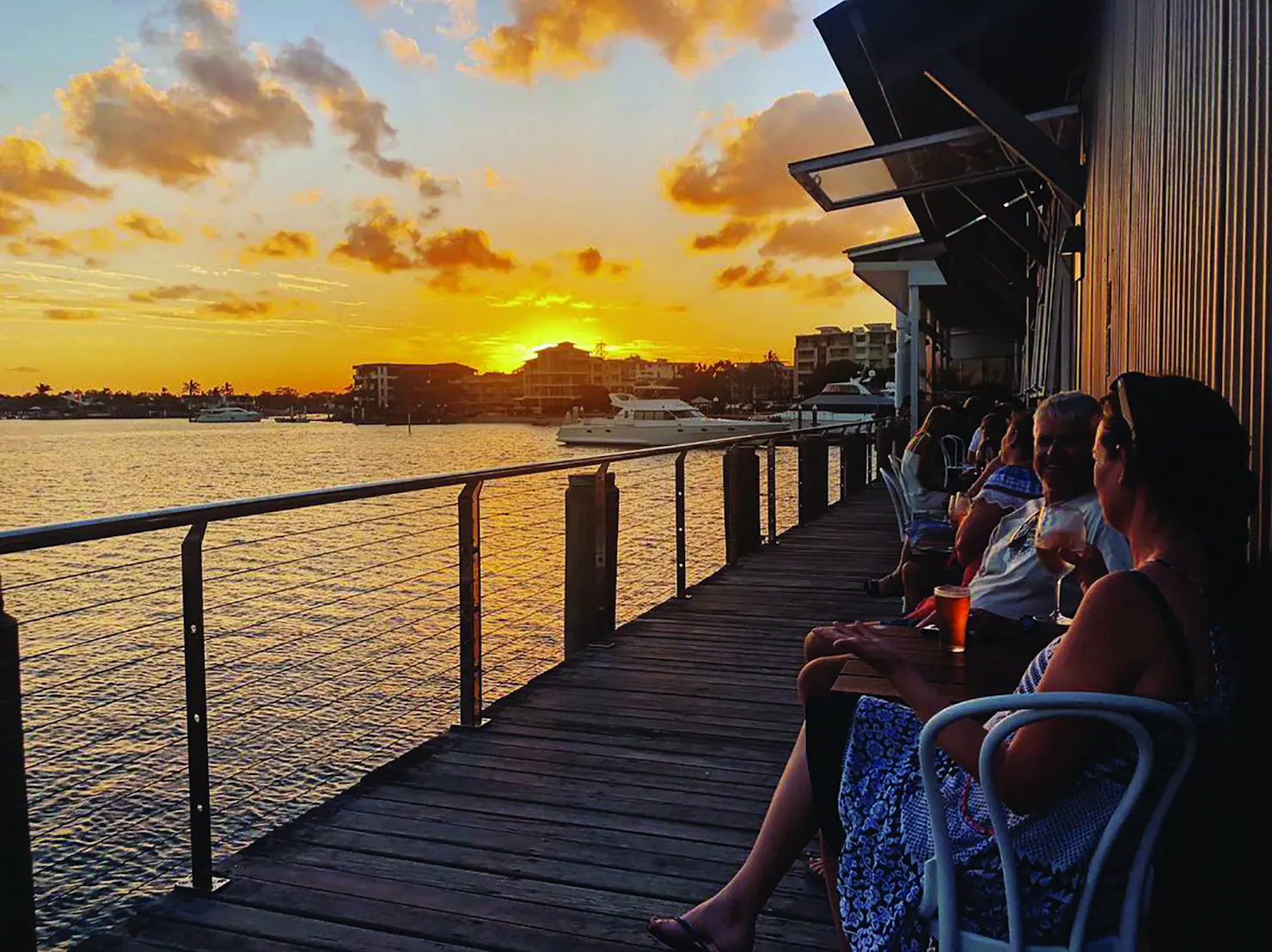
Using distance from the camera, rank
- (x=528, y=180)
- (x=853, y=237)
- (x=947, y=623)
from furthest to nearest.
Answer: (x=853, y=237), (x=528, y=180), (x=947, y=623)

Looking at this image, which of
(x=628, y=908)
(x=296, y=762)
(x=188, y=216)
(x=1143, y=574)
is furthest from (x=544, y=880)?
(x=188, y=216)

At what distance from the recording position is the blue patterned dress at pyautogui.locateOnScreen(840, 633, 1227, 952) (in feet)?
4.41

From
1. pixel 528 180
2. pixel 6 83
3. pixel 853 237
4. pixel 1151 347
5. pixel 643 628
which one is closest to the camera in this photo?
pixel 1151 347

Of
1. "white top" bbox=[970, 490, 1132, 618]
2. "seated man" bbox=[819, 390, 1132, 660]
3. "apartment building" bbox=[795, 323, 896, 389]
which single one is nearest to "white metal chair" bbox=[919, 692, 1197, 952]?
"seated man" bbox=[819, 390, 1132, 660]

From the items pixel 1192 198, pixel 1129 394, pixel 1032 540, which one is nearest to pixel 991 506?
pixel 1032 540

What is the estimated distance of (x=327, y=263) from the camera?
98.2ft

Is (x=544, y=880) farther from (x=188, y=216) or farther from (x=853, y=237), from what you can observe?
(x=188, y=216)

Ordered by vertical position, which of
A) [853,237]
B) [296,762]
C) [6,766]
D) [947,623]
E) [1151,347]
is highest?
[853,237]

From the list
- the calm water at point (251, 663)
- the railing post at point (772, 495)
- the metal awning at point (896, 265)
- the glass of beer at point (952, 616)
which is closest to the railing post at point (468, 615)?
the calm water at point (251, 663)

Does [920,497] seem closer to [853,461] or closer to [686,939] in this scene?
[686,939]

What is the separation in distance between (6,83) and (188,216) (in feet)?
34.2

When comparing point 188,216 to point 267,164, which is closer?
point 267,164

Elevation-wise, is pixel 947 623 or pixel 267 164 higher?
pixel 267 164

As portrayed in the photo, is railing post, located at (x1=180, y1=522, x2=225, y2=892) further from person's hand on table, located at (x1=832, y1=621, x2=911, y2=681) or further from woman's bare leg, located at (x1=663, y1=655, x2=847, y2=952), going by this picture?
person's hand on table, located at (x1=832, y1=621, x2=911, y2=681)
